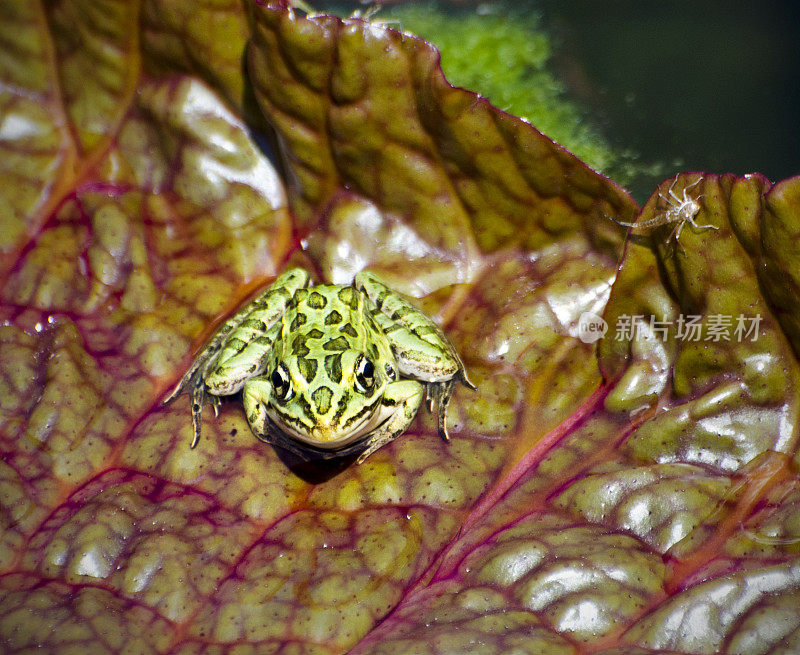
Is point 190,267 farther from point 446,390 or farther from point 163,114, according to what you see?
point 446,390

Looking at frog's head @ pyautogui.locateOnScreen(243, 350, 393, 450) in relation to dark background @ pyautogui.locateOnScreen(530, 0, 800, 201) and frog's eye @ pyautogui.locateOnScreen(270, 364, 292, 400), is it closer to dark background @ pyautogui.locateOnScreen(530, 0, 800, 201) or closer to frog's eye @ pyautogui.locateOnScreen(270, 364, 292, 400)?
frog's eye @ pyautogui.locateOnScreen(270, 364, 292, 400)

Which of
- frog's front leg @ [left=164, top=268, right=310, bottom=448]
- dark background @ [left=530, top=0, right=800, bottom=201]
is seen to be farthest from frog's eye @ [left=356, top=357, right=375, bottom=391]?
dark background @ [left=530, top=0, right=800, bottom=201]

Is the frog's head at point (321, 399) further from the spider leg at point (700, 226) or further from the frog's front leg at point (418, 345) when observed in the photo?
the spider leg at point (700, 226)

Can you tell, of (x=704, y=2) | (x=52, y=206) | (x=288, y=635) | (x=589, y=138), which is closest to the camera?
(x=288, y=635)

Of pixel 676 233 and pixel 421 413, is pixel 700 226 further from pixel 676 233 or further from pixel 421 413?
pixel 421 413

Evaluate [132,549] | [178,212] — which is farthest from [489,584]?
[178,212]
